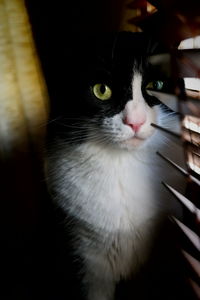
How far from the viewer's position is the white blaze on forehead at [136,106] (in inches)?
23.5

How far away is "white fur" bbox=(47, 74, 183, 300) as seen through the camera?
0.69m

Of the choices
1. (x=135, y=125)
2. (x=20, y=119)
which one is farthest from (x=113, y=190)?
(x=20, y=119)

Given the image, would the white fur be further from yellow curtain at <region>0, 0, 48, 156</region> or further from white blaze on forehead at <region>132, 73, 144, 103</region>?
yellow curtain at <region>0, 0, 48, 156</region>

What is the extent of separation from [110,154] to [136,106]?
0.49 ft

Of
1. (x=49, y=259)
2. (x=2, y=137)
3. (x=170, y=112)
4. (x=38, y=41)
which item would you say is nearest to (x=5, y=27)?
(x=38, y=41)

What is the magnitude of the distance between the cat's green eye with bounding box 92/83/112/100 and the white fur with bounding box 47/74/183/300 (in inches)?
2.1

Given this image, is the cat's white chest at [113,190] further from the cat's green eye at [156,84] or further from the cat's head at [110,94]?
the cat's green eye at [156,84]

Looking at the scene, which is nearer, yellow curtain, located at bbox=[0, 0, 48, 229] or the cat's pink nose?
the cat's pink nose

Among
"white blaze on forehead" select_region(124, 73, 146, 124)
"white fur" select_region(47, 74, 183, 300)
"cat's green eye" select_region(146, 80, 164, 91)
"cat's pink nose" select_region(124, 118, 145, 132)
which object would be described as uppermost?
"cat's green eye" select_region(146, 80, 164, 91)

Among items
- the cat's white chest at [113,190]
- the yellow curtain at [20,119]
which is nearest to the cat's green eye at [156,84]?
the cat's white chest at [113,190]

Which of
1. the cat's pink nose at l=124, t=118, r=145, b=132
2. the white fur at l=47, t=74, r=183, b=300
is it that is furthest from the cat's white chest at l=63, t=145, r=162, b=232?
the cat's pink nose at l=124, t=118, r=145, b=132

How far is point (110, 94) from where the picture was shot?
0.65 m

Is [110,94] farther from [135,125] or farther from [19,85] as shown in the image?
[19,85]

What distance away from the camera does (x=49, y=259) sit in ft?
2.90
